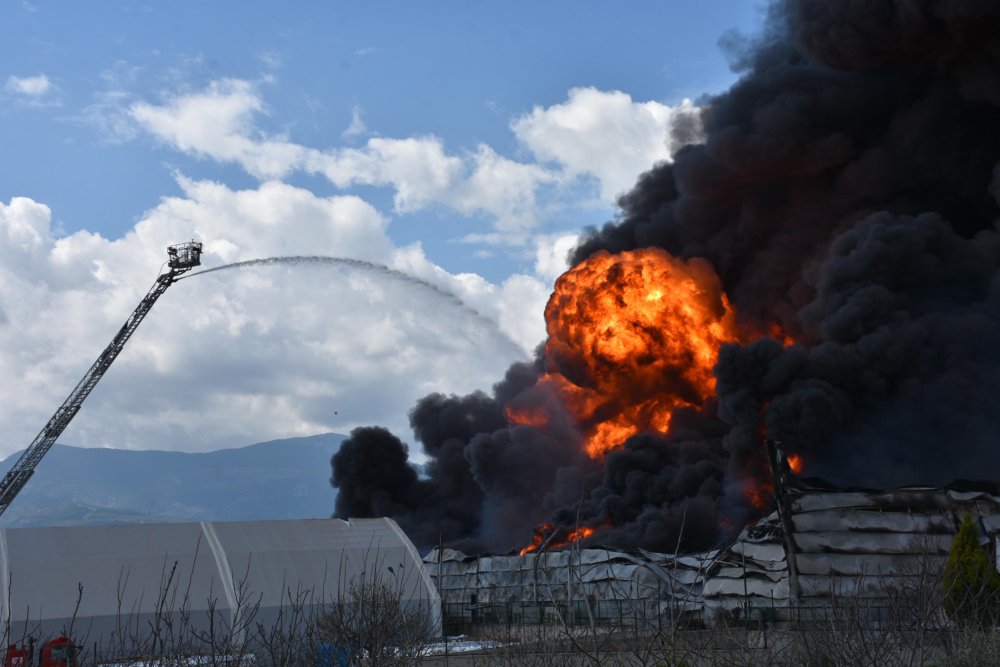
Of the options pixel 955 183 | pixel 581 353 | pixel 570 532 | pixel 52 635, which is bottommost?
pixel 52 635

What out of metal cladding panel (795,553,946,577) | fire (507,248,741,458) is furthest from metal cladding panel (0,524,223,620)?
fire (507,248,741,458)

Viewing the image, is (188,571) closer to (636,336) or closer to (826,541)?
(826,541)

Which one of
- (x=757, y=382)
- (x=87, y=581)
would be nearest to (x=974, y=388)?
(x=757, y=382)

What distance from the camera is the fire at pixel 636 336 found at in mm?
65688

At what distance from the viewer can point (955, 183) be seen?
207 feet

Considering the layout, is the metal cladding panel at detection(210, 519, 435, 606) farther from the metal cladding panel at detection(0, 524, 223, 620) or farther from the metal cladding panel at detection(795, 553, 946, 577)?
the metal cladding panel at detection(795, 553, 946, 577)

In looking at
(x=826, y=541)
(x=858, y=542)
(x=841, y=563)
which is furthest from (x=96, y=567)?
(x=858, y=542)

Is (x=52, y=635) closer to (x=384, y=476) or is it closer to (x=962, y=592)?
(x=962, y=592)

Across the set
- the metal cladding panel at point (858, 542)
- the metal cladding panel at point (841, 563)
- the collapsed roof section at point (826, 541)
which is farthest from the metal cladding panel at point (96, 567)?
the metal cladding panel at point (858, 542)

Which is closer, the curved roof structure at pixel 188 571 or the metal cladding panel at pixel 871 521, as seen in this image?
the curved roof structure at pixel 188 571

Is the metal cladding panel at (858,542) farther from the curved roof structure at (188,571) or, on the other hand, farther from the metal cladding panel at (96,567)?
the metal cladding panel at (96,567)

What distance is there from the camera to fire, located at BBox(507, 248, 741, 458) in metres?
65.7

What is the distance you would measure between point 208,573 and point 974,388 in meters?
40.7

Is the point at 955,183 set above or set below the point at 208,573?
above
